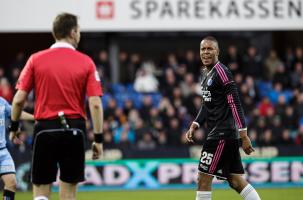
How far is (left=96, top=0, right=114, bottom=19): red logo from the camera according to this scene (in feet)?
63.6

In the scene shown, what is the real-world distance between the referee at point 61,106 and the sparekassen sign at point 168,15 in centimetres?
1278

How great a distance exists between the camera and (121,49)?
23578mm

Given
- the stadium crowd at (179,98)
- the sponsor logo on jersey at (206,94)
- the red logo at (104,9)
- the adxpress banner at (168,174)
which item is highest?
the red logo at (104,9)

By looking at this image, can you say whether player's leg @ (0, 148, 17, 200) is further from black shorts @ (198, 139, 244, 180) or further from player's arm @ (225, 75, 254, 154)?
player's arm @ (225, 75, 254, 154)

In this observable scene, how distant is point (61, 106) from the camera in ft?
21.9

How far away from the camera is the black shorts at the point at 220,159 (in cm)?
825

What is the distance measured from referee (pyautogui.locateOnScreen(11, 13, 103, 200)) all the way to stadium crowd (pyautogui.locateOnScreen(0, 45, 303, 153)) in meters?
9.98

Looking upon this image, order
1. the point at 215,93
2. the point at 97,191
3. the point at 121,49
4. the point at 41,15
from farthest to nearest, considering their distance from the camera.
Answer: the point at 121,49 → the point at 41,15 → the point at 97,191 → the point at 215,93

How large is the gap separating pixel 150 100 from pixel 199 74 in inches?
71.0

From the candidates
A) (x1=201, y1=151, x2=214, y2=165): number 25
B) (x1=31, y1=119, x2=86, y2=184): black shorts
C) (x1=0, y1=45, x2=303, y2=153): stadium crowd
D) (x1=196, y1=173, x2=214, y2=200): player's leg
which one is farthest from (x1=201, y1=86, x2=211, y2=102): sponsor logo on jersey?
(x1=0, y1=45, x2=303, y2=153): stadium crowd

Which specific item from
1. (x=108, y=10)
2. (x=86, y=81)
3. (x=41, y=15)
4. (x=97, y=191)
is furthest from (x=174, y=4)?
(x=86, y=81)

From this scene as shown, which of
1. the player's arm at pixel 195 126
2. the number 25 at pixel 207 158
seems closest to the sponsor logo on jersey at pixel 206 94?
the player's arm at pixel 195 126

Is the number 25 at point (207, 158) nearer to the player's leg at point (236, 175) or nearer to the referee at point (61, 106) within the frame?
the player's leg at point (236, 175)

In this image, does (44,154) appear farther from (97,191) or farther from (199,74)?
(199,74)
